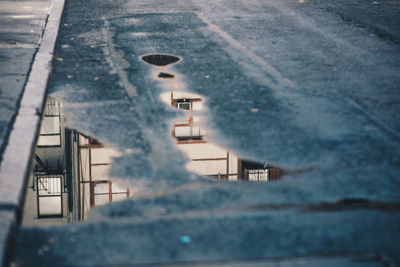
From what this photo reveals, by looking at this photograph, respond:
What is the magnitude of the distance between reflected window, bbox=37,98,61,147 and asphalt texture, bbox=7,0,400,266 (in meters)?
0.20

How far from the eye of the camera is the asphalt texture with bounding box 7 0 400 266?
3.74 m

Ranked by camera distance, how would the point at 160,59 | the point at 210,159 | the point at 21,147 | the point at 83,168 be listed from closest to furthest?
the point at 21,147, the point at 210,159, the point at 83,168, the point at 160,59

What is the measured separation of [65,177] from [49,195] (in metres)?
0.80

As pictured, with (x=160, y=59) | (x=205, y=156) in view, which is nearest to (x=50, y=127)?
(x=205, y=156)

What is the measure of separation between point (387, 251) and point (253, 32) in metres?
6.98

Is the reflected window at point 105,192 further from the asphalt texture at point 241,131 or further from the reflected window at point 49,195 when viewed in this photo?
the reflected window at point 49,195

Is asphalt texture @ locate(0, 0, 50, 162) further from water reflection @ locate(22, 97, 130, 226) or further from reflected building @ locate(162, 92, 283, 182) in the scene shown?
reflected building @ locate(162, 92, 283, 182)

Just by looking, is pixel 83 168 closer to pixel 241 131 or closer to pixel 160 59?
pixel 241 131

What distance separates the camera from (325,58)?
8406 millimetres

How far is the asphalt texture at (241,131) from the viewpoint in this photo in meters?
3.74

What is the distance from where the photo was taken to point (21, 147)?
16.3ft

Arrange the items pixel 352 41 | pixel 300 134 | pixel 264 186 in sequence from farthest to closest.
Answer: pixel 352 41, pixel 300 134, pixel 264 186

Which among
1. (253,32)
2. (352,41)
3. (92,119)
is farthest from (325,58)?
(92,119)

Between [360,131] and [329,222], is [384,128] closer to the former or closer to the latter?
[360,131]
